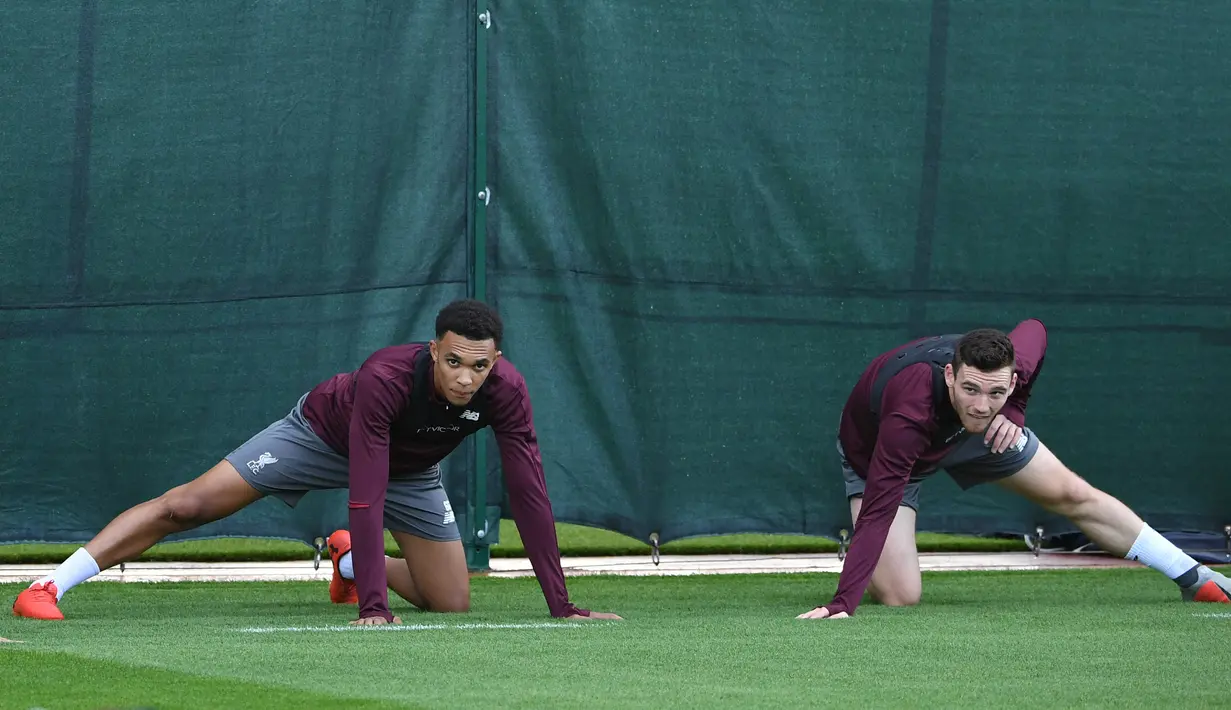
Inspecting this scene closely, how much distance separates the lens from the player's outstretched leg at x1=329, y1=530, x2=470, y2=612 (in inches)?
226

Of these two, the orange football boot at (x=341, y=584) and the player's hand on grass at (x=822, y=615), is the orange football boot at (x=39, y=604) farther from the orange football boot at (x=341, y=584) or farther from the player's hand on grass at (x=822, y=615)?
the player's hand on grass at (x=822, y=615)

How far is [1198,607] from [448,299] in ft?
10.1

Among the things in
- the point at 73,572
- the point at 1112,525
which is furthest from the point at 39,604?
the point at 1112,525

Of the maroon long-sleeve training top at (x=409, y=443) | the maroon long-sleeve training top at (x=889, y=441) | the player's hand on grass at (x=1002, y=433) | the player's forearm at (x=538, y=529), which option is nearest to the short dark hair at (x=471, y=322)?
the maroon long-sleeve training top at (x=409, y=443)

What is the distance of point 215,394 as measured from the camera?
6.97 meters

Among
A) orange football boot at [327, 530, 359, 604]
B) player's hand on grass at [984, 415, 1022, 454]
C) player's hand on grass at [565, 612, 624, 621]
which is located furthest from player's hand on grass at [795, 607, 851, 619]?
orange football boot at [327, 530, 359, 604]

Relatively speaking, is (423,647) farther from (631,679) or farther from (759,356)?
(759,356)

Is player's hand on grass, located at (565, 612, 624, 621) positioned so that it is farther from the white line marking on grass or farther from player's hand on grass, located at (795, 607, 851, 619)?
player's hand on grass, located at (795, 607, 851, 619)

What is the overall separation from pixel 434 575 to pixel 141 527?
0.96 meters

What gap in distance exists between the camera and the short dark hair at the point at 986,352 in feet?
17.4

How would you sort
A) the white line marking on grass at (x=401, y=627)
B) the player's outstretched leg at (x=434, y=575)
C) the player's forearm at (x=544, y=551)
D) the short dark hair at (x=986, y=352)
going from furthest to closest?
the player's outstretched leg at (x=434, y=575)
the short dark hair at (x=986, y=352)
the player's forearm at (x=544, y=551)
the white line marking on grass at (x=401, y=627)

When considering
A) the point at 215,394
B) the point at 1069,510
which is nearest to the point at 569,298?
the point at 215,394

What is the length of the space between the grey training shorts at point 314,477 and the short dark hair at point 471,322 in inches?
31.8

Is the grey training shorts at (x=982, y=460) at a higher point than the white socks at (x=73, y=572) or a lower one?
higher
